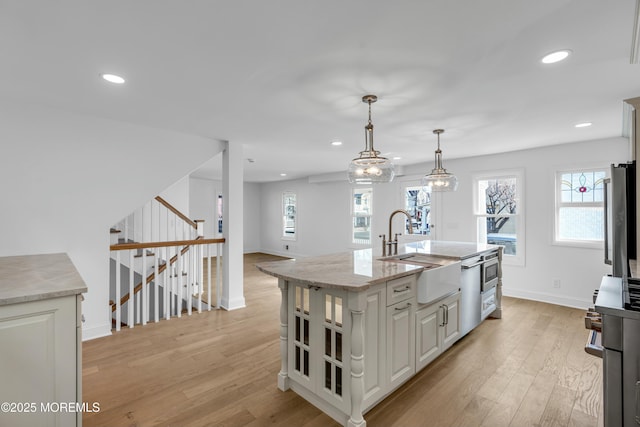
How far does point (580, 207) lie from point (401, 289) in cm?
376

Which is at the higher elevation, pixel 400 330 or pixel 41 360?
pixel 41 360

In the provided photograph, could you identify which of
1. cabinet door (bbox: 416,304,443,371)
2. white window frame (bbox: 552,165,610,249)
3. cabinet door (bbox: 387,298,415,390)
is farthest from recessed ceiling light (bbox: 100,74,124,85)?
white window frame (bbox: 552,165,610,249)

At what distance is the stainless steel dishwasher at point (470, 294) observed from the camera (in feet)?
9.77

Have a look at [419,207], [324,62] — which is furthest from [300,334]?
[419,207]

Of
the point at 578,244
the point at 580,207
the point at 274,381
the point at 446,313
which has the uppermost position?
the point at 580,207

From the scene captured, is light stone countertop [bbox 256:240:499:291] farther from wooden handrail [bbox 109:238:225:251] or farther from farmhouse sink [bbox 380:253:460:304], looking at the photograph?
wooden handrail [bbox 109:238:225:251]

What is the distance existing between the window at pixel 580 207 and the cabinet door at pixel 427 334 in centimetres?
311

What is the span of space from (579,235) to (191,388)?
5.13m

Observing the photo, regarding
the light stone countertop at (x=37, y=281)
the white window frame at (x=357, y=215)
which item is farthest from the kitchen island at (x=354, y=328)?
the white window frame at (x=357, y=215)

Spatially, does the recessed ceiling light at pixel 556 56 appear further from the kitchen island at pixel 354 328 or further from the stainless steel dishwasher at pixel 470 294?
the stainless steel dishwasher at pixel 470 294

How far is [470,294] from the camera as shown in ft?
10.3

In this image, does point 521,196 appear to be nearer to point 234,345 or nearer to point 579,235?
point 579,235

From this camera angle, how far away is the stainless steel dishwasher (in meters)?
2.98

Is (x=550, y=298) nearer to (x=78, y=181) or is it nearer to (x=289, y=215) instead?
(x=78, y=181)
